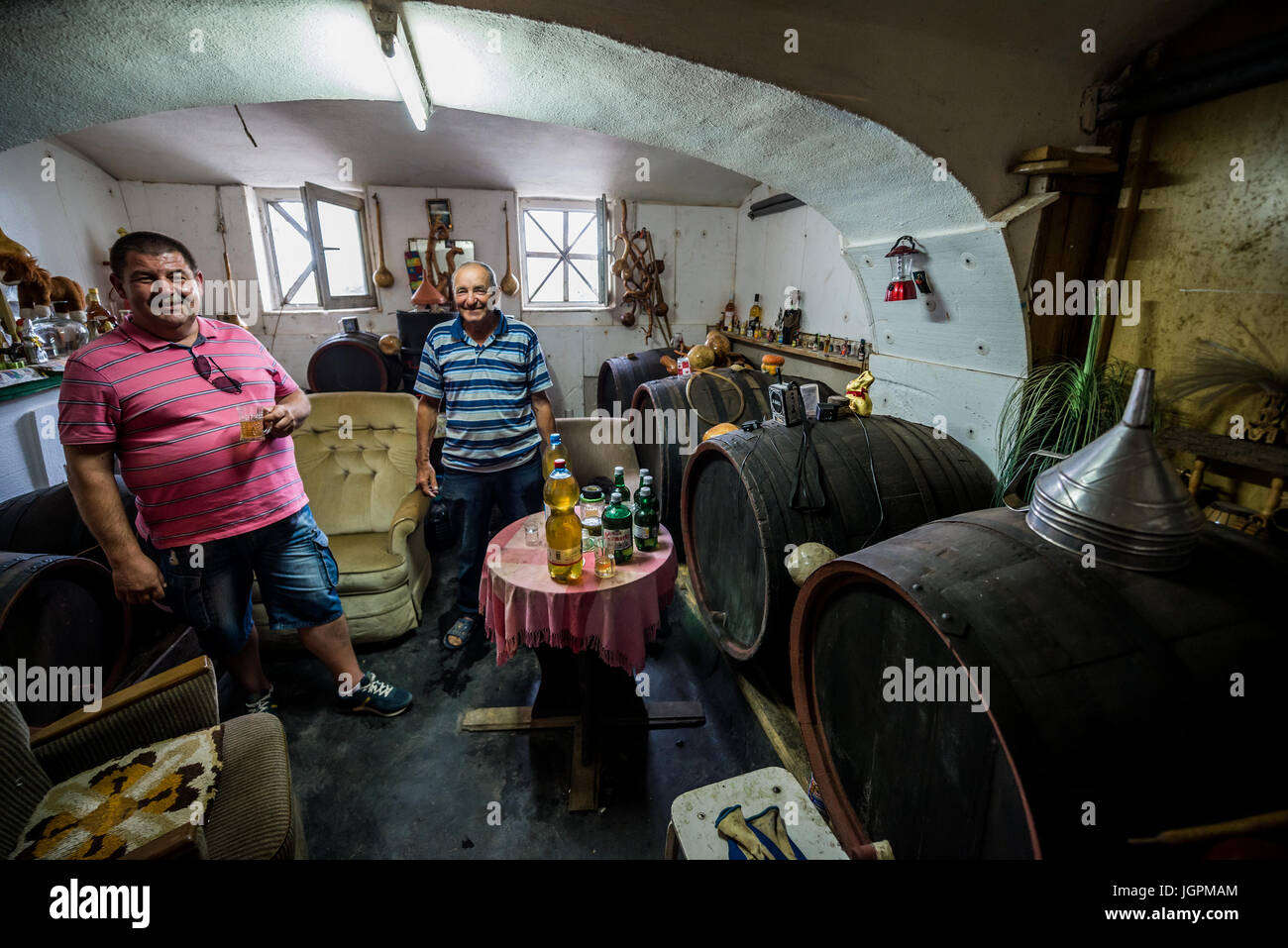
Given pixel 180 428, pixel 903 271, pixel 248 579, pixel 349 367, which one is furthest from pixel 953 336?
pixel 349 367

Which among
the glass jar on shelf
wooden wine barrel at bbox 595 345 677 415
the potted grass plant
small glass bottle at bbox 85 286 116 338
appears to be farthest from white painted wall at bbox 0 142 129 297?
the potted grass plant

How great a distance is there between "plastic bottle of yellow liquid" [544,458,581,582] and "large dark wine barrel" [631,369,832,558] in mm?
1271

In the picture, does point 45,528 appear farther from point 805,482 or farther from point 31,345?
point 805,482

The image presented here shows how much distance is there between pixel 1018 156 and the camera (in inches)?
76.6

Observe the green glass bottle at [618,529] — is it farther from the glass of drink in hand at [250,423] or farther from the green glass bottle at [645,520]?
the glass of drink in hand at [250,423]

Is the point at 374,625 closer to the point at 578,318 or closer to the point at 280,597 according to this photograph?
the point at 280,597

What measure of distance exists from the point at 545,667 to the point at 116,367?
193 centimetres

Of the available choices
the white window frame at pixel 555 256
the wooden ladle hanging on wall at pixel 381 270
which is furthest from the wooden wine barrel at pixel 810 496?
the wooden ladle hanging on wall at pixel 381 270

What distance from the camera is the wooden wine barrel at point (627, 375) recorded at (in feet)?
16.4

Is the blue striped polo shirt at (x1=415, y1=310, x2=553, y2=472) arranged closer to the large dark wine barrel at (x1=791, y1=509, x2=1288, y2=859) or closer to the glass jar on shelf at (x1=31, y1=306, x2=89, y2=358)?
the large dark wine barrel at (x1=791, y1=509, x2=1288, y2=859)

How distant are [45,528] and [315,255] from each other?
4.29 m

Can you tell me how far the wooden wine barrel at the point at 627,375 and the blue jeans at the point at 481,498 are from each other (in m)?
2.05

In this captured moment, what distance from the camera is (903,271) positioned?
2.39 m
